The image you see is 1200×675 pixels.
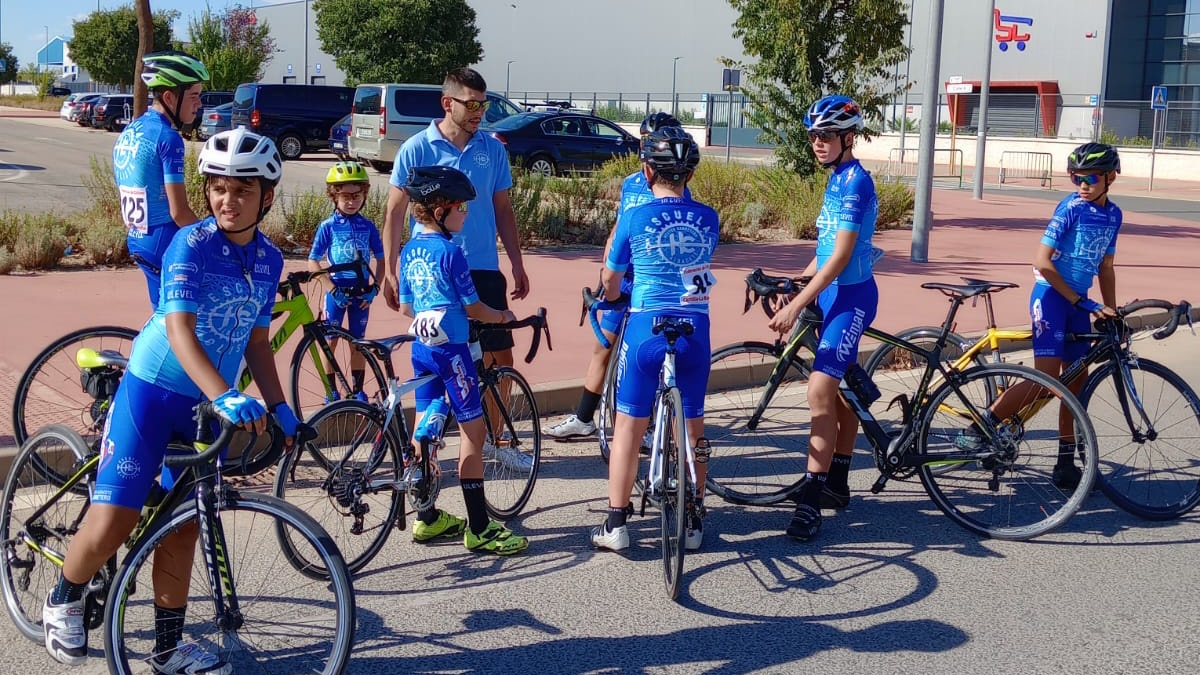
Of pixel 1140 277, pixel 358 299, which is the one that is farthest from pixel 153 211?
pixel 1140 277

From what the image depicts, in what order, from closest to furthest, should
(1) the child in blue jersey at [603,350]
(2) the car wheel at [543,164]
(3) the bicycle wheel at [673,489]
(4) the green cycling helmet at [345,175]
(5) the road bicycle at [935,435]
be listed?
(3) the bicycle wheel at [673,489] < (5) the road bicycle at [935,435] < (4) the green cycling helmet at [345,175] < (1) the child in blue jersey at [603,350] < (2) the car wheel at [543,164]

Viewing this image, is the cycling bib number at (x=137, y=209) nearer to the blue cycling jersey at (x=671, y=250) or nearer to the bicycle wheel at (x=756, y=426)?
the blue cycling jersey at (x=671, y=250)

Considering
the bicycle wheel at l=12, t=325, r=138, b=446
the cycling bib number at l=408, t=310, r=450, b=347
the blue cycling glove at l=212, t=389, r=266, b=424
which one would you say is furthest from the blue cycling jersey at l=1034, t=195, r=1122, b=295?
the bicycle wheel at l=12, t=325, r=138, b=446

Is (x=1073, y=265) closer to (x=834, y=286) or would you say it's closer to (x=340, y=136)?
(x=834, y=286)

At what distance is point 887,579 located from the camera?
5.20 meters

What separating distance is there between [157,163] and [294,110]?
27632 millimetres

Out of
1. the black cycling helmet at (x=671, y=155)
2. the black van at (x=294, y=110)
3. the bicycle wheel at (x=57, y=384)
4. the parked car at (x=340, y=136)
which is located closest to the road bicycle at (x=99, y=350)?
the bicycle wheel at (x=57, y=384)

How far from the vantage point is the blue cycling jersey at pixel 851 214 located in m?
5.60

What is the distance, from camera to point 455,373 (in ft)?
16.8

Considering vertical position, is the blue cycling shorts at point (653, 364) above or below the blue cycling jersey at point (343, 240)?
below

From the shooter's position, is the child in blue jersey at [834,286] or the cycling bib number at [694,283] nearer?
the cycling bib number at [694,283]

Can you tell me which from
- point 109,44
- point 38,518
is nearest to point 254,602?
point 38,518

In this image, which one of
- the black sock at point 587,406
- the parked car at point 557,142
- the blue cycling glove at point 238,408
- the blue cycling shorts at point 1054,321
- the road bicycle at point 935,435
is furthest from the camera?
the parked car at point 557,142

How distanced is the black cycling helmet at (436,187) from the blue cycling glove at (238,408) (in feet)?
5.92
